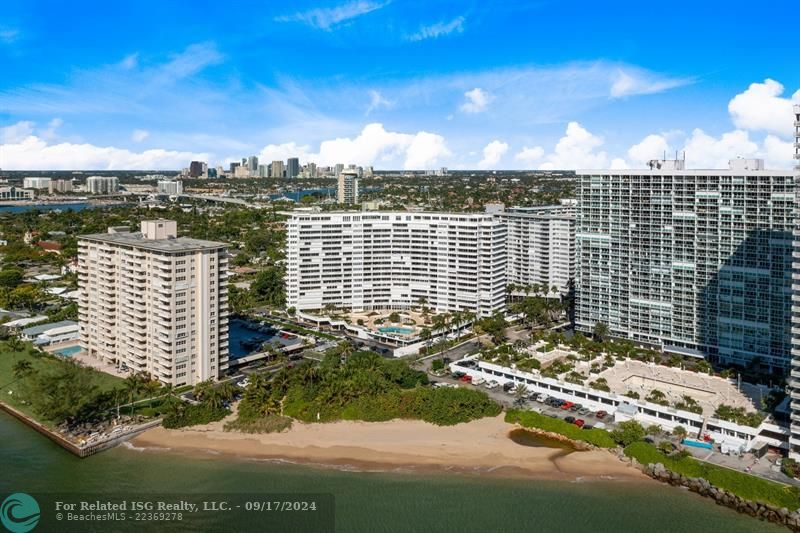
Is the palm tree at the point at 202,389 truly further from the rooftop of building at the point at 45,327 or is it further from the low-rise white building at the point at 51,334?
the rooftop of building at the point at 45,327

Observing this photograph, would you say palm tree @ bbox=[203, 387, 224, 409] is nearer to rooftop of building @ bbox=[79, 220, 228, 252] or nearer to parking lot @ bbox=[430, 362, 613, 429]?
rooftop of building @ bbox=[79, 220, 228, 252]

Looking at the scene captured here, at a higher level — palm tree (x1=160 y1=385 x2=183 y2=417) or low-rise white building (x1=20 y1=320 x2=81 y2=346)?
low-rise white building (x1=20 y1=320 x2=81 y2=346)

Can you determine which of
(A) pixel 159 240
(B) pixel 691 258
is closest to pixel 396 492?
(A) pixel 159 240

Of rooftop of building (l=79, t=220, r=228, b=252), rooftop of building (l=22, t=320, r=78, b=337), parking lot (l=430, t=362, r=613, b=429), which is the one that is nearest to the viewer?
parking lot (l=430, t=362, r=613, b=429)

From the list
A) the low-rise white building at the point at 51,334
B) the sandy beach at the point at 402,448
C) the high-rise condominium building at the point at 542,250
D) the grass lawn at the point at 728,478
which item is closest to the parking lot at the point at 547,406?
the sandy beach at the point at 402,448

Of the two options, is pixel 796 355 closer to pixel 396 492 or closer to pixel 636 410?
pixel 636 410

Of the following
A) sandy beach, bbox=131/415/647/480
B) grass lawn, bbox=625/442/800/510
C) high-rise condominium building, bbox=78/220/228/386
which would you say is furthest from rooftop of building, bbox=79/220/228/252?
grass lawn, bbox=625/442/800/510
